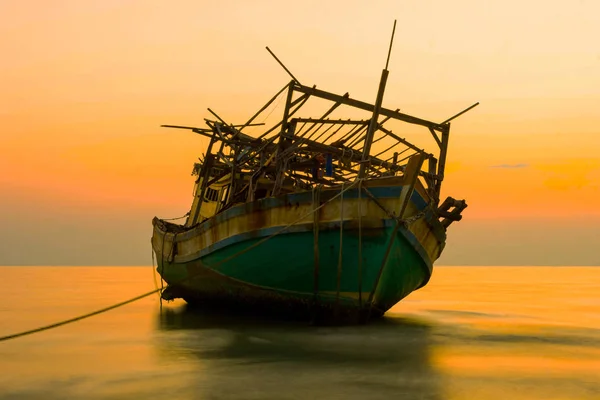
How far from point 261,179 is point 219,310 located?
586 cm

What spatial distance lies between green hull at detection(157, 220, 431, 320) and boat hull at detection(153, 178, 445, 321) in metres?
0.02

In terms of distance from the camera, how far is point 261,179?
21.7m

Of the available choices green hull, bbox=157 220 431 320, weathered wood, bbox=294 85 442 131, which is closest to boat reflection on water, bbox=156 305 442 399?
green hull, bbox=157 220 431 320

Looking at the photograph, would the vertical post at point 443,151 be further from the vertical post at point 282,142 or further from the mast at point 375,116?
the vertical post at point 282,142

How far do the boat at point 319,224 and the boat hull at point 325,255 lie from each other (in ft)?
0.09

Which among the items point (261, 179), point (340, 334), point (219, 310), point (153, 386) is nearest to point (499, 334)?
point (340, 334)

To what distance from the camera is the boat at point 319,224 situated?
18.2 m

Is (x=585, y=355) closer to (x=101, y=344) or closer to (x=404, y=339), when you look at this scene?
(x=404, y=339)

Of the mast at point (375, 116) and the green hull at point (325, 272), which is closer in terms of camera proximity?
the green hull at point (325, 272)

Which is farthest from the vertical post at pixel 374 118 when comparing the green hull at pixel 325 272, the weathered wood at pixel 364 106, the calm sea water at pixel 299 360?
the calm sea water at pixel 299 360

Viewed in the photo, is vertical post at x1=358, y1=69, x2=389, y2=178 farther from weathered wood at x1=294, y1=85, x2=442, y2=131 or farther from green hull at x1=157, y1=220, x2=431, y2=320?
green hull at x1=157, y1=220, x2=431, y2=320

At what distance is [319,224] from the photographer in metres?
18.3

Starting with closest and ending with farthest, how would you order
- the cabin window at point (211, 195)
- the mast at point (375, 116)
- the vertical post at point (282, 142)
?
the mast at point (375, 116) → the vertical post at point (282, 142) → the cabin window at point (211, 195)

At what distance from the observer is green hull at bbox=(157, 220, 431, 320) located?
60.1ft
